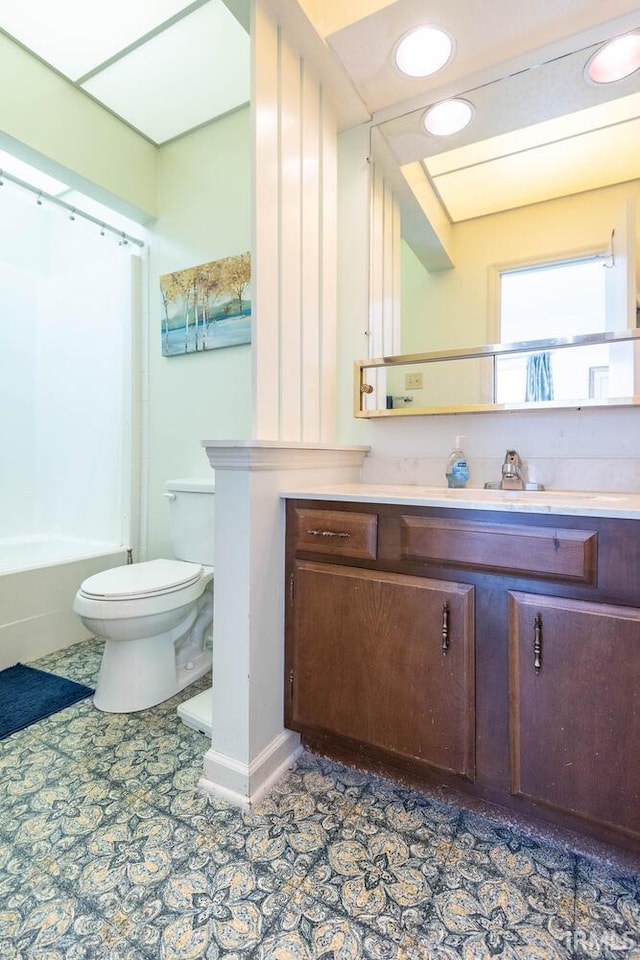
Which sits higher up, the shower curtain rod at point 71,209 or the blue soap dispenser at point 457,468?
the shower curtain rod at point 71,209

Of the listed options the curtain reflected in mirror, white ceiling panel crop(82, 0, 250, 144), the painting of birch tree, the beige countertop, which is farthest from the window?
white ceiling panel crop(82, 0, 250, 144)

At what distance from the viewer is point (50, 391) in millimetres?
2771

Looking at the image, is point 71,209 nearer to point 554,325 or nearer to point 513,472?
point 554,325

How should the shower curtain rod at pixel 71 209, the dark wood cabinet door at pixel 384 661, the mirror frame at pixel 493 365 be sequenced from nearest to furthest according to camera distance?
the dark wood cabinet door at pixel 384 661 → the mirror frame at pixel 493 365 → the shower curtain rod at pixel 71 209

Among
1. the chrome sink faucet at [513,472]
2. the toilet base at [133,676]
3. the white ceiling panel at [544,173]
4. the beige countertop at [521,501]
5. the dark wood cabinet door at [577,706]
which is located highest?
the white ceiling panel at [544,173]

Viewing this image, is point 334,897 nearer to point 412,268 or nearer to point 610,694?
point 610,694

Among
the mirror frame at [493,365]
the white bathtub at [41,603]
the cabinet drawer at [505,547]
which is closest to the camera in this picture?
the cabinet drawer at [505,547]

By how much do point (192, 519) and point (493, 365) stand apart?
136cm

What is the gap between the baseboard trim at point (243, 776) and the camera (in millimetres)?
1137

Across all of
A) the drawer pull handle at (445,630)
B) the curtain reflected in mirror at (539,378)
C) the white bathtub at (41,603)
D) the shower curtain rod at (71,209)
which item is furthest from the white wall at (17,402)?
the curtain reflected in mirror at (539,378)

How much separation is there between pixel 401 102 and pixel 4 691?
264 cm

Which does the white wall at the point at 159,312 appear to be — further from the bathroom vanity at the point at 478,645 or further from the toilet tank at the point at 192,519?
the bathroom vanity at the point at 478,645

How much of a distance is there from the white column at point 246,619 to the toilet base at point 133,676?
19.6 inches

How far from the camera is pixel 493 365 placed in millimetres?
1492
